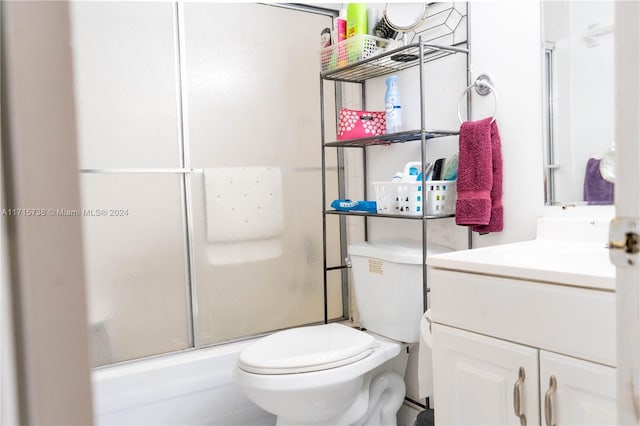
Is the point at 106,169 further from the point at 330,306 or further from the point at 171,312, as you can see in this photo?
the point at 330,306

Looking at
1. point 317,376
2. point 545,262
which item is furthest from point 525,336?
point 317,376

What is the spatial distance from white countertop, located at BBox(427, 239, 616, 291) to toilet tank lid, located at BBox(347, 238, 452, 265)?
390mm

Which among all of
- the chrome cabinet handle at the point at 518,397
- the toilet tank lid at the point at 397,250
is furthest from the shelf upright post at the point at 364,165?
the chrome cabinet handle at the point at 518,397

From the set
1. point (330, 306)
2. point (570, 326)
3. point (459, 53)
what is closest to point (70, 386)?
point (570, 326)

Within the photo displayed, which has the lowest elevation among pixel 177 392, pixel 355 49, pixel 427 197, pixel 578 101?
pixel 177 392

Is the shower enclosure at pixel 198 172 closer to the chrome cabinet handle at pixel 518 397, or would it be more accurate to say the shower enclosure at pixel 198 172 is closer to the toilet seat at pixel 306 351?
the toilet seat at pixel 306 351

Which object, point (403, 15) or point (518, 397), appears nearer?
point (518, 397)

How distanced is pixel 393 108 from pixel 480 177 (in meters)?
0.52

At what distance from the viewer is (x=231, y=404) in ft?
6.38

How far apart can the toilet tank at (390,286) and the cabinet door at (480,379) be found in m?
0.51

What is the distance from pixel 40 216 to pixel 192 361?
180cm

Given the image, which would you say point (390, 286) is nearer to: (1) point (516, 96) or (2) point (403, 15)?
(1) point (516, 96)

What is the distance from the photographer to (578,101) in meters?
1.35

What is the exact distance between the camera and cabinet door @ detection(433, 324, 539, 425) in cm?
99
